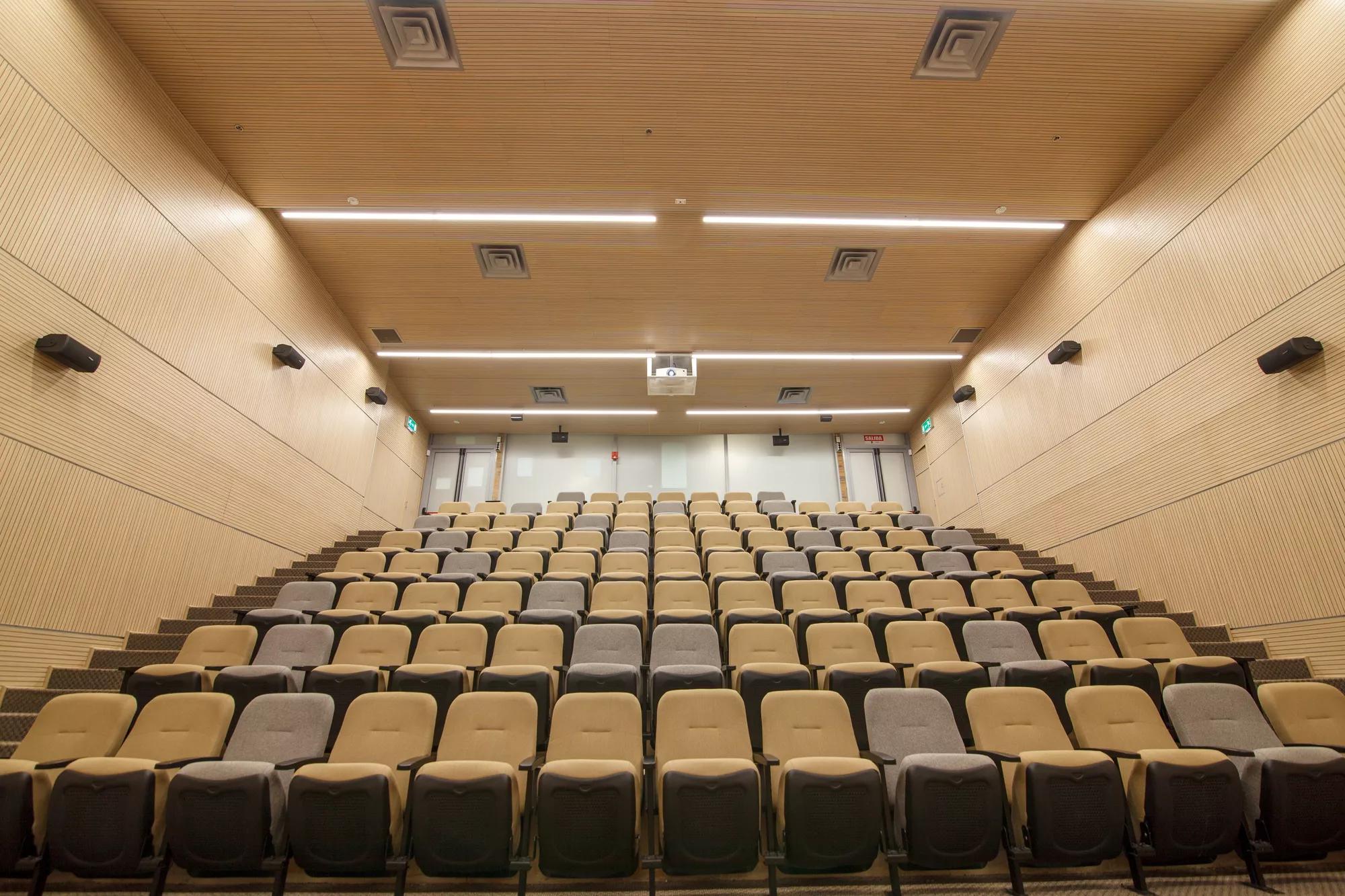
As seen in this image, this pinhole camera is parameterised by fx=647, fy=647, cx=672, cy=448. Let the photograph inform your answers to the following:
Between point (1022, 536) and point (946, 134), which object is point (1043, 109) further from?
point (1022, 536)

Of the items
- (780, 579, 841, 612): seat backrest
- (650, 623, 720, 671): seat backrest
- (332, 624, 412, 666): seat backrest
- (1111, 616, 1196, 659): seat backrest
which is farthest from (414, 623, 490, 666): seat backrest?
(1111, 616, 1196, 659): seat backrest

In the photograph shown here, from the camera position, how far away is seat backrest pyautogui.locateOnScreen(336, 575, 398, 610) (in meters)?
3.53

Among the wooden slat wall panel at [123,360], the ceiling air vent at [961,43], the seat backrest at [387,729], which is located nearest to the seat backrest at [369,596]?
the wooden slat wall panel at [123,360]

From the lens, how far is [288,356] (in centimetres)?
484

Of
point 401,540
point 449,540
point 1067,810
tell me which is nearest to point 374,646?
point 449,540

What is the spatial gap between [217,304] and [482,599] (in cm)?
266

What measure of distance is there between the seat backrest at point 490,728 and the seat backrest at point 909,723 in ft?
3.89

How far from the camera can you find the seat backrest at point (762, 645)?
283 cm

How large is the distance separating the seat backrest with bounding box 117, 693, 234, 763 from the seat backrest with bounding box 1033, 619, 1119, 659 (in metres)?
3.32

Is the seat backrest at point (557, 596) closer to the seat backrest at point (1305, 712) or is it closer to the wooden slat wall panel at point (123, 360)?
the wooden slat wall panel at point (123, 360)

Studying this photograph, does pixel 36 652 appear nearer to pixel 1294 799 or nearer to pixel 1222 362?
pixel 1294 799

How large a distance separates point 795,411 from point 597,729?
6.44m

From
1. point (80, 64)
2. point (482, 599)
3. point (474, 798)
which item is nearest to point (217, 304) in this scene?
point (80, 64)

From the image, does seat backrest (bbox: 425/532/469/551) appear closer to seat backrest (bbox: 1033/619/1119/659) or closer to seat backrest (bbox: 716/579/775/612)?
seat backrest (bbox: 716/579/775/612)
